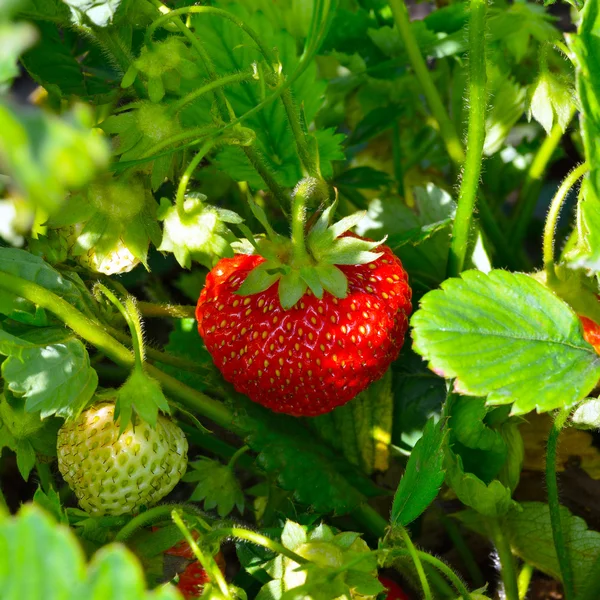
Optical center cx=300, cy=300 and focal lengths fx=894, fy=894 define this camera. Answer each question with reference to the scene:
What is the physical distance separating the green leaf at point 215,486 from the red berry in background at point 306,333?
0.10 meters

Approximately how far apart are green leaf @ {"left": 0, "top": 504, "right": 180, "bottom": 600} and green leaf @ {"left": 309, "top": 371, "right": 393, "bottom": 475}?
2.22 ft

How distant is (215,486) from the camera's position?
98 cm

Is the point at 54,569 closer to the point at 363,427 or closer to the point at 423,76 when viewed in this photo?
the point at 363,427

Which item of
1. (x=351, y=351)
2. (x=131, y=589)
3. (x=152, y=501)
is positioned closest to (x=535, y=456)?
(x=351, y=351)

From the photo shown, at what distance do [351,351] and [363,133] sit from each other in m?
0.54

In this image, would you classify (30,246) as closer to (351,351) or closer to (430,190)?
(351,351)

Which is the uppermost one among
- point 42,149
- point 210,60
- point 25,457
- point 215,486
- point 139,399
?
point 42,149

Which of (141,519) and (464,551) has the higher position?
(141,519)

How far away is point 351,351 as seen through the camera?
90 cm

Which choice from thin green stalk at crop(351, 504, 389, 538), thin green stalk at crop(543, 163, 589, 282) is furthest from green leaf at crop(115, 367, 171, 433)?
thin green stalk at crop(543, 163, 589, 282)

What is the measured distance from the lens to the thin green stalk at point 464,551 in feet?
3.88

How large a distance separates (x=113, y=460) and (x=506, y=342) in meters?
0.38

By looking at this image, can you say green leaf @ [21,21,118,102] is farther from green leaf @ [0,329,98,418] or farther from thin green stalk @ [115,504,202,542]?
thin green stalk @ [115,504,202,542]

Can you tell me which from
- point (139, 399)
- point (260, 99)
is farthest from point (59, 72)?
point (139, 399)
